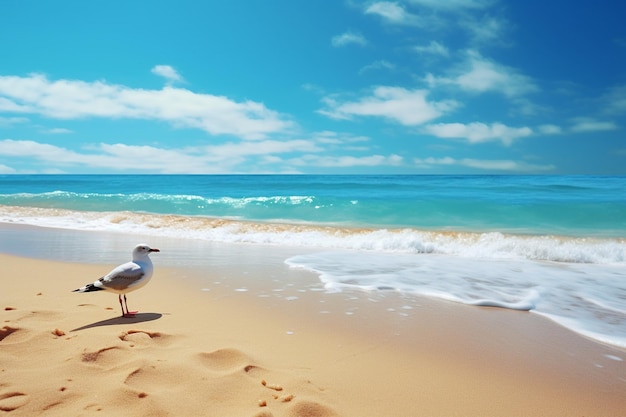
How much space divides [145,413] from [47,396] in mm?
595

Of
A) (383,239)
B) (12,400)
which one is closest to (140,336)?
(12,400)

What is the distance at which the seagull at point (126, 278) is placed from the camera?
386cm

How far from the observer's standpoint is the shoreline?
235 cm

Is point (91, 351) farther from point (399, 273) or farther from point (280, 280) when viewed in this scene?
point (399, 273)

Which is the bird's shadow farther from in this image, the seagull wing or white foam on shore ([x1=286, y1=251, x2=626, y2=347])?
white foam on shore ([x1=286, y1=251, x2=626, y2=347])

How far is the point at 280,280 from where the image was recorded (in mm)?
5781

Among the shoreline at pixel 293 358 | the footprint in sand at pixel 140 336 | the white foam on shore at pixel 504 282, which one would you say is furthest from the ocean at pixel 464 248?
the footprint in sand at pixel 140 336

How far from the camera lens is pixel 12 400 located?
2.22 metres

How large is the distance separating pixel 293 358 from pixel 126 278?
6.37 ft

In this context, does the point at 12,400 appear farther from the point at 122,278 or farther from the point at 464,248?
the point at 464,248

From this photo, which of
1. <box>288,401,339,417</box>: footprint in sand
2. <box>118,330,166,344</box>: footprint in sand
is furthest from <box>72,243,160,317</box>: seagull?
<box>288,401,339,417</box>: footprint in sand

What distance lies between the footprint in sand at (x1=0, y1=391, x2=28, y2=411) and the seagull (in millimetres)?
1492

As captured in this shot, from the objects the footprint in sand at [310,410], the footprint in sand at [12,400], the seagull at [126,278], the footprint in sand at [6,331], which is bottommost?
the footprint in sand at [310,410]

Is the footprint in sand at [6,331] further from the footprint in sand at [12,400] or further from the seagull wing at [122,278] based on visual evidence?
the footprint in sand at [12,400]
